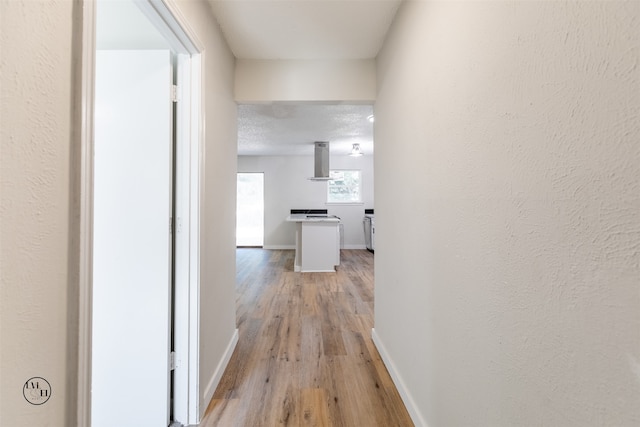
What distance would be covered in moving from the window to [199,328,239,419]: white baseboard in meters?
5.08

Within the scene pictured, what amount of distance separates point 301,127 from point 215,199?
300 cm

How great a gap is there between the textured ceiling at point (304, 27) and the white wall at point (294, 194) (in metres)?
4.74

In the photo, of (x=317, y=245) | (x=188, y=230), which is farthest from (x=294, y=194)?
(x=188, y=230)

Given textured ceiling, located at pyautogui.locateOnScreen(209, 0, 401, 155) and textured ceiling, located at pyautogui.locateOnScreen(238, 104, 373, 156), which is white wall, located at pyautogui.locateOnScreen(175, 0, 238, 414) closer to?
textured ceiling, located at pyautogui.locateOnScreen(209, 0, 401, 155)

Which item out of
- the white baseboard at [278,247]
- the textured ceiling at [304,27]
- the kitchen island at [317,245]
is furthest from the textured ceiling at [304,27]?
the white baseboard at [278,247]

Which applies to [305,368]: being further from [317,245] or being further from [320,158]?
[320,158]

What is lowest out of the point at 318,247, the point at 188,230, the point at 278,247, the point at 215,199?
the point at 278,247

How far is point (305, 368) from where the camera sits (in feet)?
5.99

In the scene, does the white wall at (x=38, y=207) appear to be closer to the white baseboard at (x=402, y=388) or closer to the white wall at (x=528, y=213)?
the white wall at (x=528, y=213)

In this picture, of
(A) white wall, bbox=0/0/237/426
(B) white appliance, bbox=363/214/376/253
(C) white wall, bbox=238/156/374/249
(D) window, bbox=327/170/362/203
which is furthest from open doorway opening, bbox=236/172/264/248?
(A) white wall, bbox=0/0/237/426

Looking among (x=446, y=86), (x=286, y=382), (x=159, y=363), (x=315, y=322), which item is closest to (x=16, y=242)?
(x=159, y=363)

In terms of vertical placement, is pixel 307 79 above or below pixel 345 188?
above

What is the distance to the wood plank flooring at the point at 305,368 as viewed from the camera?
56.2 inches

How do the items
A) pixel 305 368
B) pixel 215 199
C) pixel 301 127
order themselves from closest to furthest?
pixel 215 199 → pixel 305 368 → pixel 301 127
